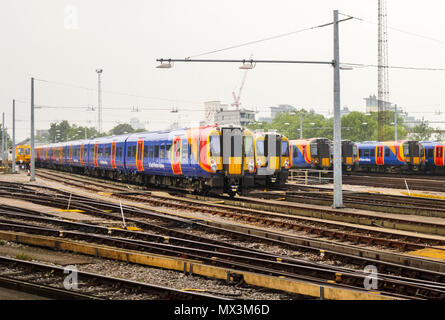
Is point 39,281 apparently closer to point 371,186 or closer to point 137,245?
point 137,245

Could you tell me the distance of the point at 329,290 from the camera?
7.96m

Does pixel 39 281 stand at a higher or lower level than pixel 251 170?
lower

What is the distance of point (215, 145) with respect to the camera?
2234cm

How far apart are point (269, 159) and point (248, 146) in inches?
182

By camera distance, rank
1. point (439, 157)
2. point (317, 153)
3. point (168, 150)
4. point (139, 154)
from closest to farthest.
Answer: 1. point (168, 150)
2. point (139, 154)
3. point (317, 153)
4. point (439, 157)

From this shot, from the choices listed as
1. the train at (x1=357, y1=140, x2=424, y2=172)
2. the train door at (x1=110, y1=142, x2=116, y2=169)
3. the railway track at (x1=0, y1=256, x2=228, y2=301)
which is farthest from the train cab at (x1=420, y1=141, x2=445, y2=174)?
the railway track at (x1=0, y1=256, x2=228, y2=301)

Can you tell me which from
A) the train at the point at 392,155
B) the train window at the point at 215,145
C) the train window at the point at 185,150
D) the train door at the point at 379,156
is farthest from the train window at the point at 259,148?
the train door at the point at 379,156

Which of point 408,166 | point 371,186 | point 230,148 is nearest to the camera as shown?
point 230,148

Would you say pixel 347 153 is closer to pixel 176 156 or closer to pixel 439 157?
pixel 439 157

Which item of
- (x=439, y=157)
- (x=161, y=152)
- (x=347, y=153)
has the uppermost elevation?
(x=347, y=153)

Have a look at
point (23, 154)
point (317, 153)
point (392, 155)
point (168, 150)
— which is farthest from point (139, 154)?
point (23, 154)

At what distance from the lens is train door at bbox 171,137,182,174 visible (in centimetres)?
2445

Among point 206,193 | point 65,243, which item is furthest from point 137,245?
point 206,193
